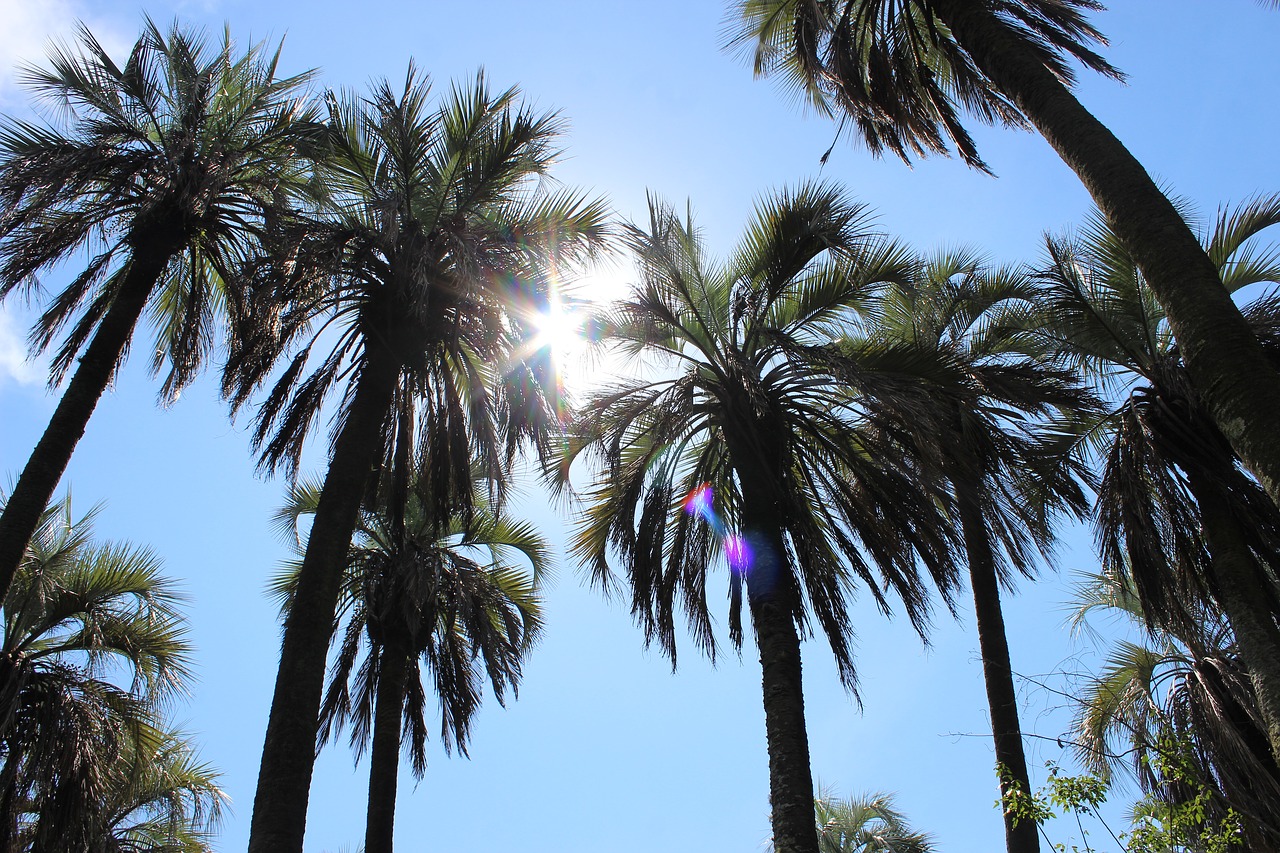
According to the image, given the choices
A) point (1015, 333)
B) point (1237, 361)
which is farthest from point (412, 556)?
point (1237, 361)

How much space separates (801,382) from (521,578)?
7.08 m

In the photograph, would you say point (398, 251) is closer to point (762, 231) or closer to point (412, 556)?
point (762, 231)

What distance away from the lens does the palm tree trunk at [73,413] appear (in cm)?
980

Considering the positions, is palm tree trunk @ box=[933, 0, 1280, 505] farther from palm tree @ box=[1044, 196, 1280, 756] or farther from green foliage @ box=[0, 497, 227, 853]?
green foliage @ box=[0, 497, 227, 853]

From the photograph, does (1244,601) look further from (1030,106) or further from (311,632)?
(311,632)

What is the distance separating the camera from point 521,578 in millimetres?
16812

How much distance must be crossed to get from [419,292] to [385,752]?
7206 millimetres

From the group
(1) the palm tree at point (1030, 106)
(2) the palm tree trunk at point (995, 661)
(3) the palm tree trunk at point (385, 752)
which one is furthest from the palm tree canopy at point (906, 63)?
(3) the palm tree trunk at point (385, 752)

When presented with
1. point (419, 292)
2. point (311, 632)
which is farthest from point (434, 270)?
point (311, 632)

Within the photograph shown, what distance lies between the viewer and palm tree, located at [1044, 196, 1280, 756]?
32.3 ft

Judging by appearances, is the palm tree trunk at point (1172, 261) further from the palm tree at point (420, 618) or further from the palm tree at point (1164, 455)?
the palm tree at point (420, 618)

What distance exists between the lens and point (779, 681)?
10.2m

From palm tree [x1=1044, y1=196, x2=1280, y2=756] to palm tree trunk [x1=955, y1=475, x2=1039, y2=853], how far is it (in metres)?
1.49

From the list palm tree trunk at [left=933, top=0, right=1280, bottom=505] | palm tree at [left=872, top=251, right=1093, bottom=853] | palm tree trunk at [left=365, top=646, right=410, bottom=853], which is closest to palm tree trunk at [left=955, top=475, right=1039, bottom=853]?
palm tree at [left=872, top=251, right=1093, bottom=853]
